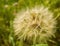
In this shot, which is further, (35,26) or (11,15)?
(11,15)

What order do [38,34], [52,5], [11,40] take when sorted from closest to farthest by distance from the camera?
[38,34] → [11,40] → [52,5]

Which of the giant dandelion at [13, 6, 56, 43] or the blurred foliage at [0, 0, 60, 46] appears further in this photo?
the blurred foliage at [0, 0, 60, 46]

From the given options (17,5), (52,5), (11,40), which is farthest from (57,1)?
(11,40)

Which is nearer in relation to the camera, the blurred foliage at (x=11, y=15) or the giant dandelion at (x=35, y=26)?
the giant dandelion at (x=35, y=26)

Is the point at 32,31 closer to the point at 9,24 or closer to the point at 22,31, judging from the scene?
the point at 22,31
